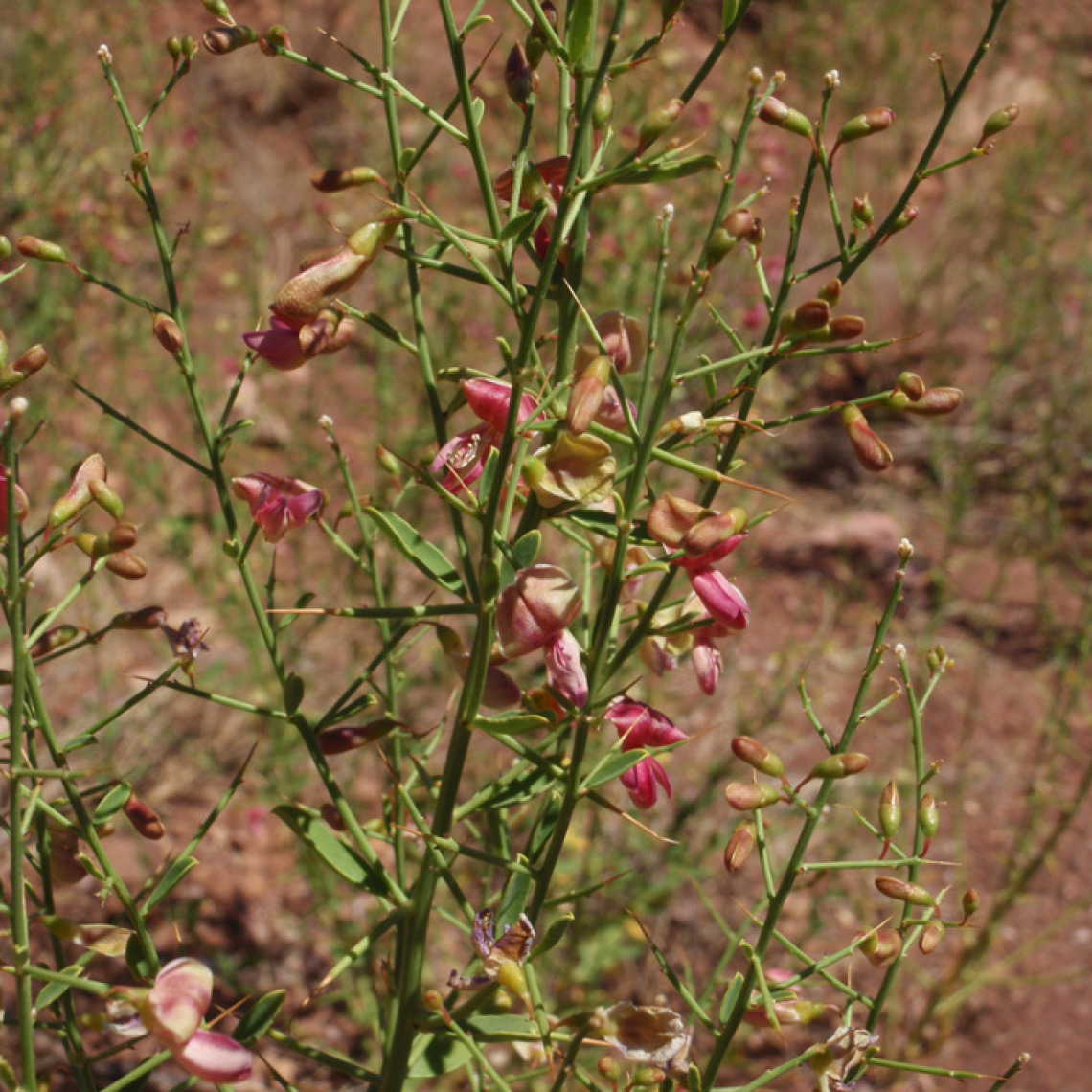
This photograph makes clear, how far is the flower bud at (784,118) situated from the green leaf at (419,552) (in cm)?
37

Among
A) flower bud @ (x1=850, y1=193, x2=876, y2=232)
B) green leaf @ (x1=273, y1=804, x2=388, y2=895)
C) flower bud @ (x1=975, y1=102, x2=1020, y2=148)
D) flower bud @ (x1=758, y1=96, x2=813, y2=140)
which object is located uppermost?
flower bud @ (x1=975, y1=102, x2=1020, y2=148)

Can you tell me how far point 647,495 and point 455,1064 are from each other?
48cm

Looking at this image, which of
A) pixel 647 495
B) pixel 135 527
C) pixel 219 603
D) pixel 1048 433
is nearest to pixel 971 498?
pixel 1048 433

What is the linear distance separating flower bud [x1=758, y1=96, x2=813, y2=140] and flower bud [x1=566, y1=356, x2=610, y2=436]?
0.23m

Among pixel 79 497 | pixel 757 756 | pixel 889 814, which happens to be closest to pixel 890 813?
pixel 889 814

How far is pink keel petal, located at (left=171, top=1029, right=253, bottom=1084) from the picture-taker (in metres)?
0.63

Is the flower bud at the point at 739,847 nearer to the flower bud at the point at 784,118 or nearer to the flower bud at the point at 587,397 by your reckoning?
the flower bud at the point at 587,397

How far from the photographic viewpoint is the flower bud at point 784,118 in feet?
2.35

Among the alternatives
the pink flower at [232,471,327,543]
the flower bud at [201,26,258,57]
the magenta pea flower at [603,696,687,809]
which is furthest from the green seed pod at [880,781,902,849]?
the flower bud at [201,26,258,57]

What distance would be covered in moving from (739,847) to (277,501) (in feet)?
1.39

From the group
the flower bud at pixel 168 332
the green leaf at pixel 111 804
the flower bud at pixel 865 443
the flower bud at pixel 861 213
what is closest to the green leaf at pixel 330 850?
the green leaf at pixel 111 804

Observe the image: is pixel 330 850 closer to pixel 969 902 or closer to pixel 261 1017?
pixel 261 1017

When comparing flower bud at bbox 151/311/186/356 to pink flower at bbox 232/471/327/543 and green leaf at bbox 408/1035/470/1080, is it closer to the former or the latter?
pink flower at bbox 232/471/327/543

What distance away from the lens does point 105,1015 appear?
707 mm
